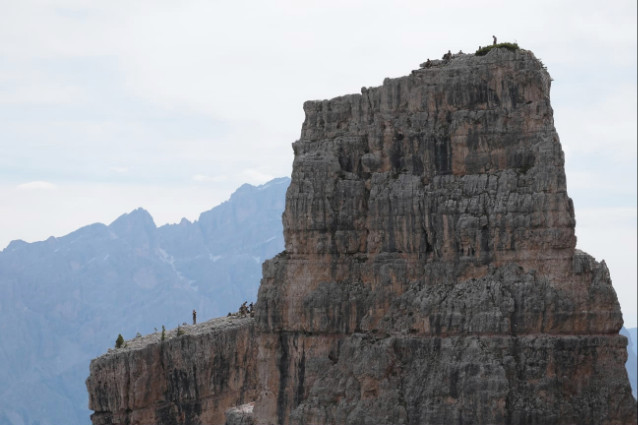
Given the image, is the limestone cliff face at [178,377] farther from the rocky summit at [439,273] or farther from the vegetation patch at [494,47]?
the vegetation patch at [494,47]

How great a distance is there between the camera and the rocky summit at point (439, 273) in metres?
81.2

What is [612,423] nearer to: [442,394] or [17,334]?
[442,394]

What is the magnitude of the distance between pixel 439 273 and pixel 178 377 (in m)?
36.9

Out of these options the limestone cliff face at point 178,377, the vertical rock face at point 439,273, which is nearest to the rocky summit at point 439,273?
the vertical rock face at point 439,273

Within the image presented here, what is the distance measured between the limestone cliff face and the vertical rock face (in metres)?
23.6

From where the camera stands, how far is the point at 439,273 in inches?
3349

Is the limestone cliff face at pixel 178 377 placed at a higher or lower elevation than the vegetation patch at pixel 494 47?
lower

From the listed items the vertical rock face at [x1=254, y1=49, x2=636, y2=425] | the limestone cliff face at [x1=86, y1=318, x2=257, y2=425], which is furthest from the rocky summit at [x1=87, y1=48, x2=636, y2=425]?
the limestone cliff face at [x1=86, y1=318, x2=257, y2=425]

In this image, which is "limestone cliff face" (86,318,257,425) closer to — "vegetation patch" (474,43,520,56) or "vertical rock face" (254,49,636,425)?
"vertical rock face" (254,49,636,425)

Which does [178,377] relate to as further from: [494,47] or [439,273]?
[494,47]

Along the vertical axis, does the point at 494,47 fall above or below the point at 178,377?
above

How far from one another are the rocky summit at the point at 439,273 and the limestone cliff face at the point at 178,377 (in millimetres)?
23154

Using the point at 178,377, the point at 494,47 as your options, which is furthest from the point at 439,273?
the point at 178,377

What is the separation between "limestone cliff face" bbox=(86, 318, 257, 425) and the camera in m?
114
